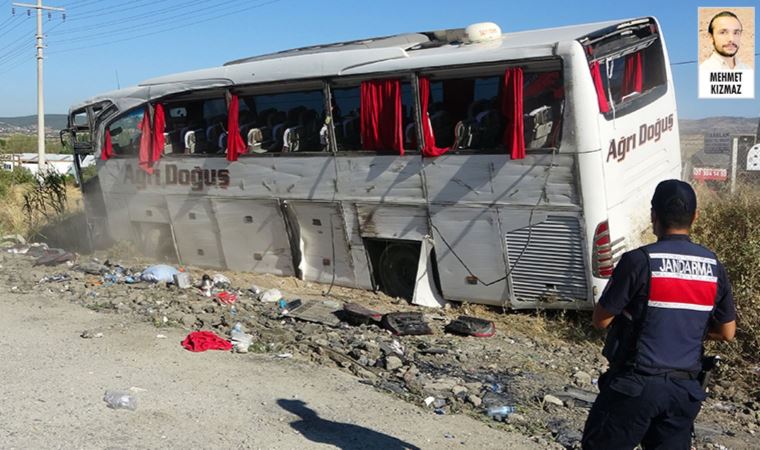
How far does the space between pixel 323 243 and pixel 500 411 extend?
4.86 meters

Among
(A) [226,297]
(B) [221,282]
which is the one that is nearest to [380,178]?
(A) [226,297]

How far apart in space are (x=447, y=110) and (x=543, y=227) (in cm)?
172

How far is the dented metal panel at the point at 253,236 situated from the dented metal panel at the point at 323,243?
0.89 feet

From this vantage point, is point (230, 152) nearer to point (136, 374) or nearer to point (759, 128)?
point (136, 374)

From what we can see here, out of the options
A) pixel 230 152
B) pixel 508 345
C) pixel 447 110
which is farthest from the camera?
pixel 230 152

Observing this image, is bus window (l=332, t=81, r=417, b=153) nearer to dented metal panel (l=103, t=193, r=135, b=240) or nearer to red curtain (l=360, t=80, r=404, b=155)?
red curtain (l=360, t=80, r=404, b=155)

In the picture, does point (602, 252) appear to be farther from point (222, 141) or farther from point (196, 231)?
point (196, 231)

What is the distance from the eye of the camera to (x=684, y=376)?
317cm

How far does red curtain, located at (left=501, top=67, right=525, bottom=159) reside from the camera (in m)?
7.42

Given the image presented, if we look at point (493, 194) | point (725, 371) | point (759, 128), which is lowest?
point (725, 371)

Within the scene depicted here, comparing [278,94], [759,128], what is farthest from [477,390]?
[759,128]

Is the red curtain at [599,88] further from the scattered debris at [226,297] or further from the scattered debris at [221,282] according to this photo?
the scattered debris at [221,282]

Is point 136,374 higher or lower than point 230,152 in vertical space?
lower

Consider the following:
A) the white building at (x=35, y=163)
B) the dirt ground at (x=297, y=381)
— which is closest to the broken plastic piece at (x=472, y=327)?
the dirt ground at (x=297, y=381)
